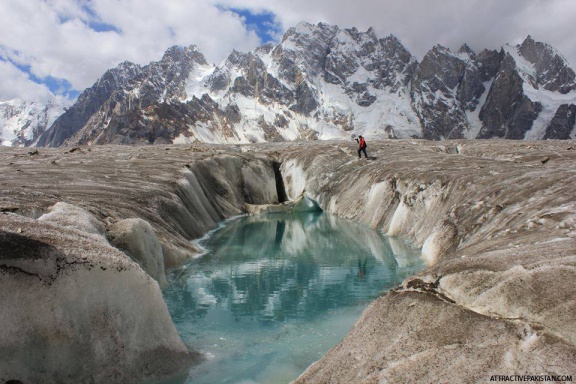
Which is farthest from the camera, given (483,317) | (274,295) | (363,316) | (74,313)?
(274,295)

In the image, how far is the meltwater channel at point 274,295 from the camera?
12.4m

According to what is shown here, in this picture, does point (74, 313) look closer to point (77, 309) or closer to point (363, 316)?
point (77, 309)

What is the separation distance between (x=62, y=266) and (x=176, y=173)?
91.2 feet

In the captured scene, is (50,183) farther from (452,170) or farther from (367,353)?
(452,170)

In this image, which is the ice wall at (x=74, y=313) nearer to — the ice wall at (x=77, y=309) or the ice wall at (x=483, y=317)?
the ice wall at (x=77, y=309)

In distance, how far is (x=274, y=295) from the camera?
18562 mm

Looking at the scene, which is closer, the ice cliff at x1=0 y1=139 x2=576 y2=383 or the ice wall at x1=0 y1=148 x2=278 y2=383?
the ice cliff at x1=0 y1=139 x2=576 y2=383

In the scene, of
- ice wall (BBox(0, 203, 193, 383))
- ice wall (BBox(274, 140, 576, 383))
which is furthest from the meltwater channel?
ice wall (BBox(274, 140, 576, 383))

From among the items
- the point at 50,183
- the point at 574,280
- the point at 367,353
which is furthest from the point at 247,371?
the point at 50,183

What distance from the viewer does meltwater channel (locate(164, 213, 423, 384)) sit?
488 inches

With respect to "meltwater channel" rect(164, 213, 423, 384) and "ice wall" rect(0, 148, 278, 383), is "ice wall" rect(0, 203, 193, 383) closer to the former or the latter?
"ice wall" rect(0, 148, 278, 383)

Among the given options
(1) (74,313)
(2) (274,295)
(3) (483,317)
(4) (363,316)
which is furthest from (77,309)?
(2) (274,295)

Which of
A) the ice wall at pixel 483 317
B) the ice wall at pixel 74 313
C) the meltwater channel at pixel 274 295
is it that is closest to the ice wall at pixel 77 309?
the ice wall at pixel 74 313

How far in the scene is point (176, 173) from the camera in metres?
36.7
